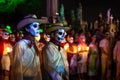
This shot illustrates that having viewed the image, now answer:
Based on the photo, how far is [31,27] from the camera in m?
7.41

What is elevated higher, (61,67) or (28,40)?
(28,40)

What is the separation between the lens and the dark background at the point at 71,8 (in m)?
24.9

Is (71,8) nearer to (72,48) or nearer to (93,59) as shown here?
(72,48)

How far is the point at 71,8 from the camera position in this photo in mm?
25062

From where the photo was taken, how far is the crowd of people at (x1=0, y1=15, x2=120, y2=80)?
7.46 metres

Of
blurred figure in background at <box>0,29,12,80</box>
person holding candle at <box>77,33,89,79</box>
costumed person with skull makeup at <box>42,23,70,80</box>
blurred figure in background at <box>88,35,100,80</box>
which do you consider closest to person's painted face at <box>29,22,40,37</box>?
costumed person with skull makeup at <box>42,23,70,80</box>

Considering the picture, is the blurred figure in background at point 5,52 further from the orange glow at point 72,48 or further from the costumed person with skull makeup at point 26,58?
the costumed person with skull makeup at point 26,58

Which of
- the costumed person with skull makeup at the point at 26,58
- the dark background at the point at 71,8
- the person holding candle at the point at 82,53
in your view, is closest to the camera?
the costumed person with skull makeup at the point at 26,58

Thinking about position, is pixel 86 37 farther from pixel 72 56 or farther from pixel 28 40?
pixel 28 40

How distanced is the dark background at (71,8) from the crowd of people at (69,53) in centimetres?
834

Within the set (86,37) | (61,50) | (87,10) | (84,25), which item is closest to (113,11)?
(87,10)

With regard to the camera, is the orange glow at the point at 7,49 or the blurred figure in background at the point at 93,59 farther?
Result: the blurred figure in background at the point at 93,59

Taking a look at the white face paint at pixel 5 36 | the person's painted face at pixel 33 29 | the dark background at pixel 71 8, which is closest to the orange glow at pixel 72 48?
the white face paint at pixel 5 36

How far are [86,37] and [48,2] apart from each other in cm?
710
